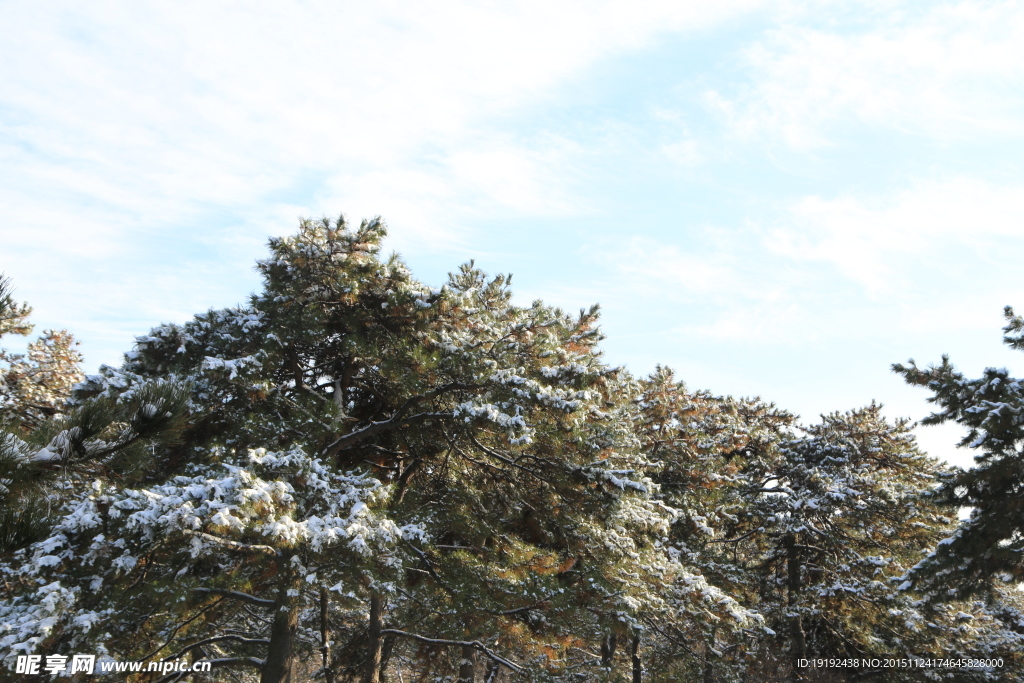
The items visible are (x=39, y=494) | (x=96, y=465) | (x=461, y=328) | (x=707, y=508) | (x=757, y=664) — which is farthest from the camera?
(x=757, y=664)

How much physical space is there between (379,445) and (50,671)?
21.3 feet

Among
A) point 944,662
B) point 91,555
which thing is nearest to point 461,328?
point 91,555

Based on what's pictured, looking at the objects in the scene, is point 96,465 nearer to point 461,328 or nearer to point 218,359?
point 218,359

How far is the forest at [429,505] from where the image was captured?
7.16 m

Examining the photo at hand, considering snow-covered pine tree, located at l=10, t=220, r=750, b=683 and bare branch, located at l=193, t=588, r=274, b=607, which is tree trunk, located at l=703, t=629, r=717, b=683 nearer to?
snow-covered pine tree, located at l=10, t=220, r=750, b=683

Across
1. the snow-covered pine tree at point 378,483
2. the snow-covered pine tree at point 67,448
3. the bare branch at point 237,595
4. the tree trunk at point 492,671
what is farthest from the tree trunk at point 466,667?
the snow-covered pine tree at point 67,448

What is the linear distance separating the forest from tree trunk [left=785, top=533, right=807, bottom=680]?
163 millimetres

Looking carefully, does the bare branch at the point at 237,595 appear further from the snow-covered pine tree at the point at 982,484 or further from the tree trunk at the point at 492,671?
the snow-covered pine tree at the point at 982,484

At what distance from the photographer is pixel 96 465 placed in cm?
529

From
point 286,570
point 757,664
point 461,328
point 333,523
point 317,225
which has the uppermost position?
point 317,225

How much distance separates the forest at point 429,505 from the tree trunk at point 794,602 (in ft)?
0.53

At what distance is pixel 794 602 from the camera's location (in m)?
18.6

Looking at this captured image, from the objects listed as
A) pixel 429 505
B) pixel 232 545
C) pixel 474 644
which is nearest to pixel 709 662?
pixel 474 644

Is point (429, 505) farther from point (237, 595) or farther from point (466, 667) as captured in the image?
point (466, 667)
